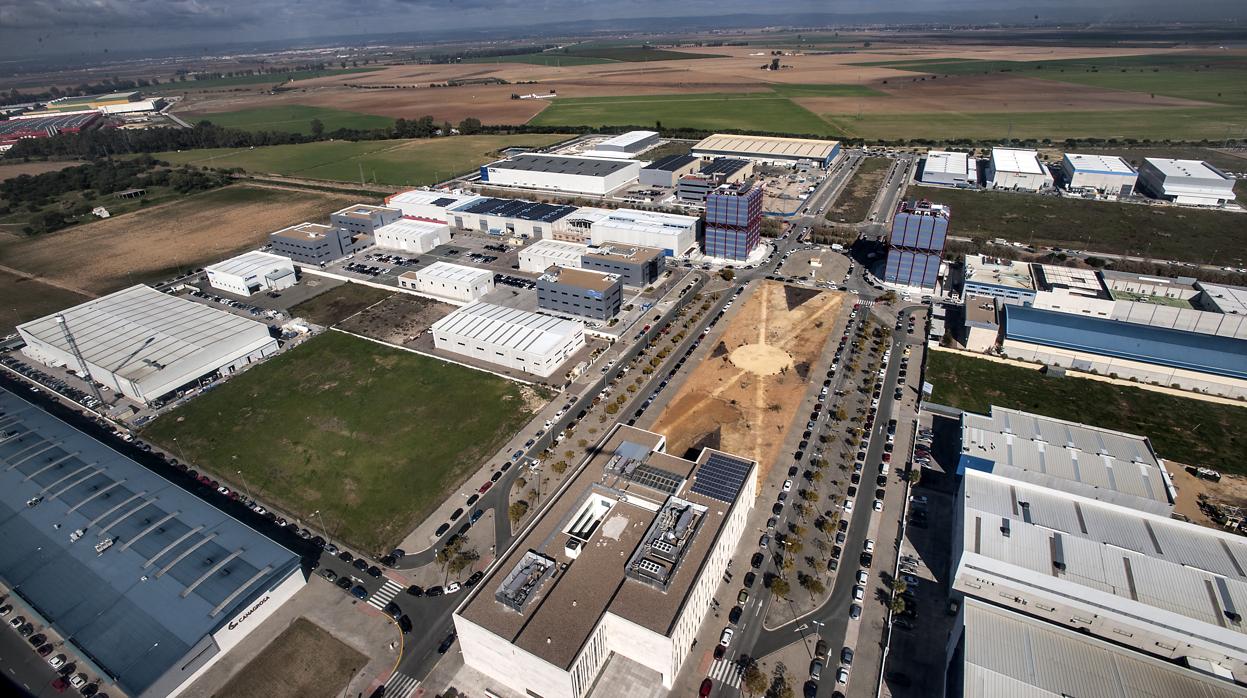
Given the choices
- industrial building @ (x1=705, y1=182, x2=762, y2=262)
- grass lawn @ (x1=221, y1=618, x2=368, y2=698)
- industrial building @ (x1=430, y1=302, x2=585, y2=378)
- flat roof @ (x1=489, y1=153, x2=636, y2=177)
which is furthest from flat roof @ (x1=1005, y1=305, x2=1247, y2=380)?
flat roof @ (x1=489, y1=153, x2=636, y2=177)

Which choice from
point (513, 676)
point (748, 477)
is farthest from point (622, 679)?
point (748, 477)

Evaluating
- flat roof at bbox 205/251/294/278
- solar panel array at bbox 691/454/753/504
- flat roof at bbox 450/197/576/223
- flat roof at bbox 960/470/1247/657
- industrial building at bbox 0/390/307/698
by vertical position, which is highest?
flat roof at bbox 450/197/576/223

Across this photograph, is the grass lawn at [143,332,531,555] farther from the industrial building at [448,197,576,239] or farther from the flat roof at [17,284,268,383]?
the industrial building at [448,197,576,239]

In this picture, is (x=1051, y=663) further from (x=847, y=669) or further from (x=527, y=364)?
(x=527, y=364)

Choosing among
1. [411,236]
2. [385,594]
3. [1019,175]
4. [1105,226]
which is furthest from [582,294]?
[1019,175]

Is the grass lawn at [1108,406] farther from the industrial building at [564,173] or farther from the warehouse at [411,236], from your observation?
the industrial building at [564,173]

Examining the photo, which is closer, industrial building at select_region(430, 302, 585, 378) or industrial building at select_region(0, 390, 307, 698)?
industrial building at select_region(0, 390, 307, 698)

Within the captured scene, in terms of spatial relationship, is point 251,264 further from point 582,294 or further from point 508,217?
point 582,294
